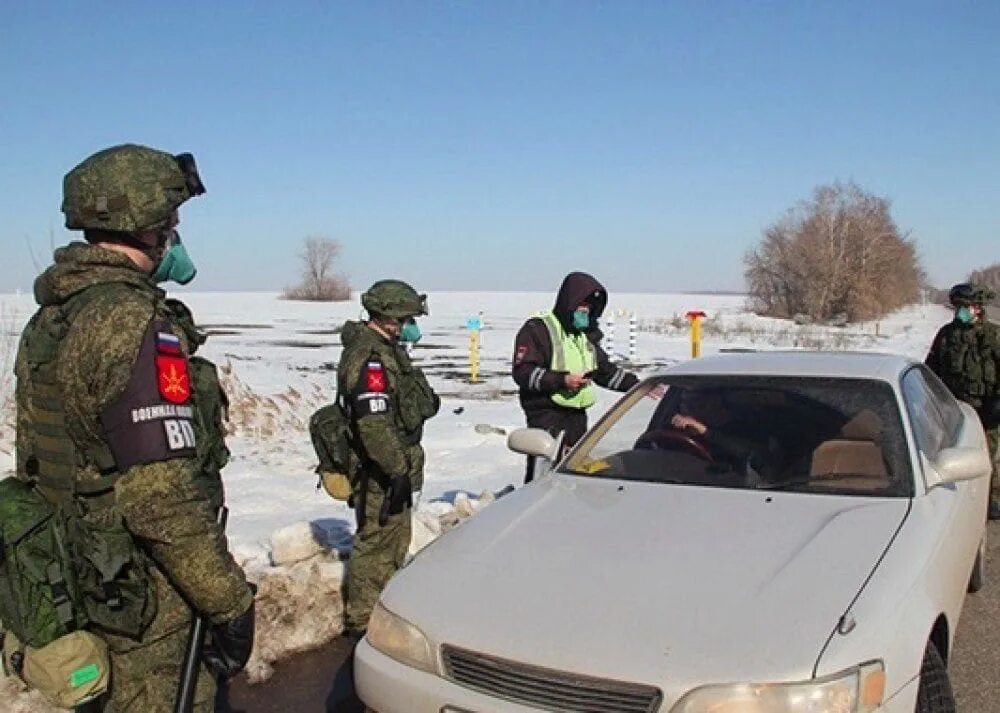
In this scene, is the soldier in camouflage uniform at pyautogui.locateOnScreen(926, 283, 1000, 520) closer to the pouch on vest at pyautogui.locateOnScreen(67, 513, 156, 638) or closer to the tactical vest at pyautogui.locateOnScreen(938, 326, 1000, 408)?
the tactical vest at pyautogui.locateOnScreen(938, 326, 1000, 408)

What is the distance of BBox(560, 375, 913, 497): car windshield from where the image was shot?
137 inches

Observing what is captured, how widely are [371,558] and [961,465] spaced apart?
277cm

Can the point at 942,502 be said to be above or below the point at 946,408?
below

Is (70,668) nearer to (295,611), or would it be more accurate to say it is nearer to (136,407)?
(136,407)

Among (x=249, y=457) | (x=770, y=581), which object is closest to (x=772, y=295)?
(x=249, y=457)

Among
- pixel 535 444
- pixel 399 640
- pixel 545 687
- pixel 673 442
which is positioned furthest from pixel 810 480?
pixel 399 640

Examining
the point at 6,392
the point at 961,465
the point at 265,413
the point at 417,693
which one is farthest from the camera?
the point at 265,413

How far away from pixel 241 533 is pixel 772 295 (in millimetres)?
51901

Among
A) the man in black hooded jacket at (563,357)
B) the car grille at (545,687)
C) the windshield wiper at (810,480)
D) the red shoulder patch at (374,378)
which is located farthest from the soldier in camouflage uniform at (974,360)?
the car grille at (545,687)

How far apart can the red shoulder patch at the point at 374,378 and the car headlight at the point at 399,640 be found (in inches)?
58.9

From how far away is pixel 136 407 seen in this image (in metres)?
2.04

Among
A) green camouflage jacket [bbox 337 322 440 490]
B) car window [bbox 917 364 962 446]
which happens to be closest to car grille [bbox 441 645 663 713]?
green camouflage jacket [bbox 337 322 440 490]

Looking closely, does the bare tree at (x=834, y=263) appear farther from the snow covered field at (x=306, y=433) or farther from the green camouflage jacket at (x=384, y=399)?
the green camouflage jacket at (x=384, y=399)

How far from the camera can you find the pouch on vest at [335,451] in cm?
446
